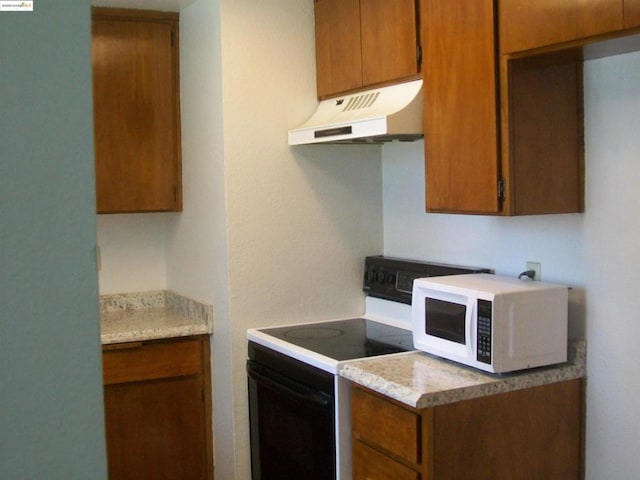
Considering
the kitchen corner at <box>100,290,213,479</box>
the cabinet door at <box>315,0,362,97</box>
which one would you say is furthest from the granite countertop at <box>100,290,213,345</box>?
the cabinet door at <box>315,0,362,97</box>

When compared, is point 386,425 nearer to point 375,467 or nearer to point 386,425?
point 386,425

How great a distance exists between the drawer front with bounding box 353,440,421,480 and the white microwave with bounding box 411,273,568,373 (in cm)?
37

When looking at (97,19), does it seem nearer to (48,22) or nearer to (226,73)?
(226,73)

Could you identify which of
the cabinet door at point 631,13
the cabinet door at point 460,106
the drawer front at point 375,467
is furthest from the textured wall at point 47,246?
the cabinet door at point 460,106

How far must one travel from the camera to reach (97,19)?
3332 millimetres

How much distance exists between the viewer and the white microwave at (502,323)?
2.22m

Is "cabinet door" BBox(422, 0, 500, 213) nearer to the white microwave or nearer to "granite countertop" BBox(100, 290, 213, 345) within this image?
the white microwave

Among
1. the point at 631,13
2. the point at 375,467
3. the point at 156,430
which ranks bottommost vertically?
the point at 156,430

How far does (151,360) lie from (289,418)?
0.70 metres

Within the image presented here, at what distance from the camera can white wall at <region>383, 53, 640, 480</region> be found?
7.28 feet

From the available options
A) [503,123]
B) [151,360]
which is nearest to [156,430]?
[151,360]

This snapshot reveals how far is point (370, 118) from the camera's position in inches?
104

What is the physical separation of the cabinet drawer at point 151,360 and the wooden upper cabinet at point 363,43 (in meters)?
1.22

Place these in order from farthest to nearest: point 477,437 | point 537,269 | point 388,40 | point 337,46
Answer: point 337,46
point 388,40
point 537,269
point 477,437
